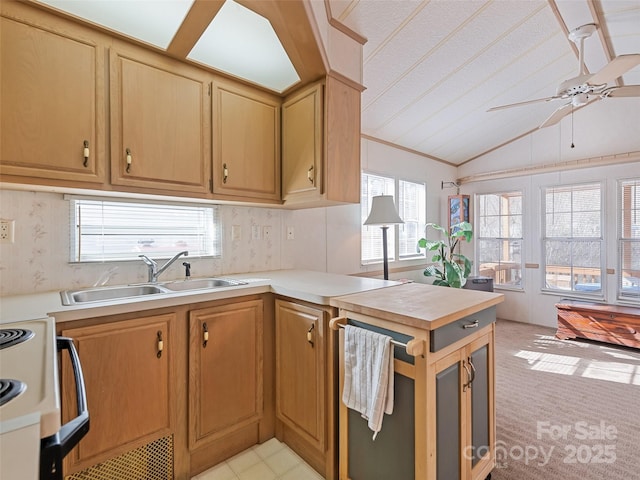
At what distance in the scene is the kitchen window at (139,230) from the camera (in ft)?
5.95

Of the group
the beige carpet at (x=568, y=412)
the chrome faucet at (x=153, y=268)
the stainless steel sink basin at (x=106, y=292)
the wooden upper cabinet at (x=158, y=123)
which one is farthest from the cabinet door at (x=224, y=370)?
the beige carpet at (x=568, y=412)

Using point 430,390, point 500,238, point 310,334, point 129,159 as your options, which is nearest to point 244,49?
point 129,159

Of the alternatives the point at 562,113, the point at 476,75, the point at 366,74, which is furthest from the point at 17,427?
the point at 562,113

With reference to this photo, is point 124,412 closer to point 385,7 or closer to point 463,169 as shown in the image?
point 385,7

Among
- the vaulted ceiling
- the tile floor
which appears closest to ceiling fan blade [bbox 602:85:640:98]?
the vaulted ceiling

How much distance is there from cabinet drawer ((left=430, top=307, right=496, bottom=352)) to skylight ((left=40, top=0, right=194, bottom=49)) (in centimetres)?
188

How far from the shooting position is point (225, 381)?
5.59ft

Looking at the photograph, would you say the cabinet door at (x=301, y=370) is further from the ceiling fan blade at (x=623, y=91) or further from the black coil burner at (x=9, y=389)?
the ceiling fan blade at (x=623, y=91)

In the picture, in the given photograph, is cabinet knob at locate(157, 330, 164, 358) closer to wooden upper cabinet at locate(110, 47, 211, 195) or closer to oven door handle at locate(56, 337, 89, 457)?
oven door handle at locate(56, 337, 89, 457)

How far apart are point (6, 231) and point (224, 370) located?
1.32 m

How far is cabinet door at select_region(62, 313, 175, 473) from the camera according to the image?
4.28 ft

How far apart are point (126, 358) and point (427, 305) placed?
4.51ft

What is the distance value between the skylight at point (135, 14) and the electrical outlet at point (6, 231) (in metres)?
1.07

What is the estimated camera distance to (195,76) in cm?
189
